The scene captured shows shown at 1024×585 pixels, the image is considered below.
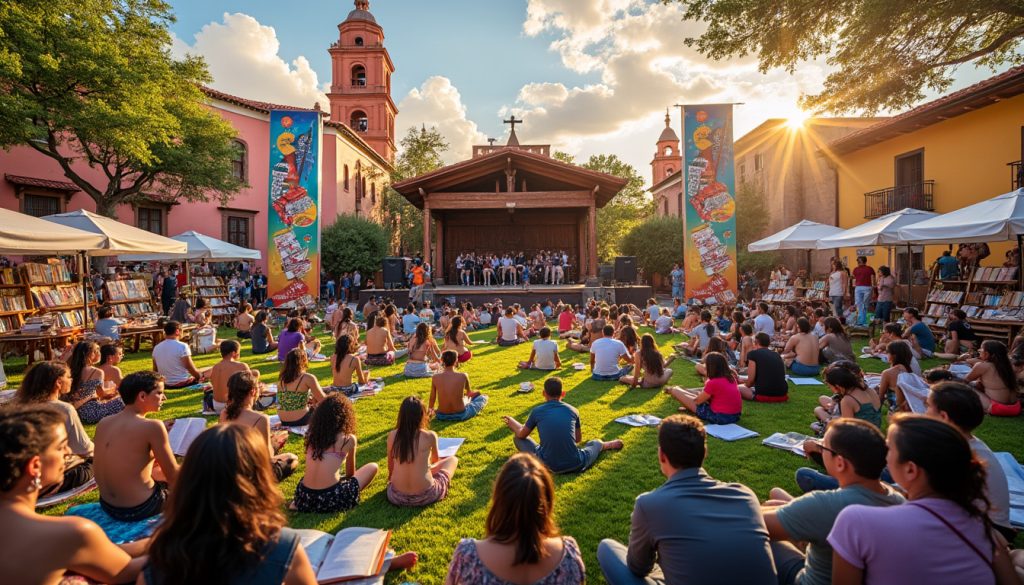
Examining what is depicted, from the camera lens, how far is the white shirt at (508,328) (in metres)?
12.5

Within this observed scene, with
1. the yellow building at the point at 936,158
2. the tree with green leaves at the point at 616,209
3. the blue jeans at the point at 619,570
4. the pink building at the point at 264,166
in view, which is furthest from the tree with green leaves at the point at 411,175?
the blue jeans at the point at 619,570

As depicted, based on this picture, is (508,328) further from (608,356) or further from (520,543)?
(520,543)

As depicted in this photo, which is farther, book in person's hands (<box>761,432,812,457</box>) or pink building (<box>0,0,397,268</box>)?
pink building (<box>0,0,397,268</box>)

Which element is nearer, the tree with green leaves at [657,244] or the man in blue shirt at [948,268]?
the man in blue shirt at [948,268]

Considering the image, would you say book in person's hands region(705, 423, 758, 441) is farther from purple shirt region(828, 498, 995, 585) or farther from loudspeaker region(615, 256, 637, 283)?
loudspeaker region(615, 256, 637, 283)

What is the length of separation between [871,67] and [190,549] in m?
13.1

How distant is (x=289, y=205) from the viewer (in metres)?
17.3

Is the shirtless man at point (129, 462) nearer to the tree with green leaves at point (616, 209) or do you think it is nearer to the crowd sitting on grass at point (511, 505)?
the crowd sitting on grass at point (511, 505)

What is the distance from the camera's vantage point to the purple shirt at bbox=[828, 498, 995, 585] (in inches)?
77.1

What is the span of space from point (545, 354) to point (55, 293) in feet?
35.6

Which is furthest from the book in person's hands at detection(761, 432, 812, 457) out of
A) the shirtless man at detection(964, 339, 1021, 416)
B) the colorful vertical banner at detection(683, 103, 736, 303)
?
the colorful vertical banner at detection(683, 103, 736, 303)

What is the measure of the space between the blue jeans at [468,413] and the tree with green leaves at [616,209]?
37.8 m

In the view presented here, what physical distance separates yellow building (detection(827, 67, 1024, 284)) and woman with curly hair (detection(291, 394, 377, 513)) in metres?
14.4

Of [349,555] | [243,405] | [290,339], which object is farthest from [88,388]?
[349,555]
